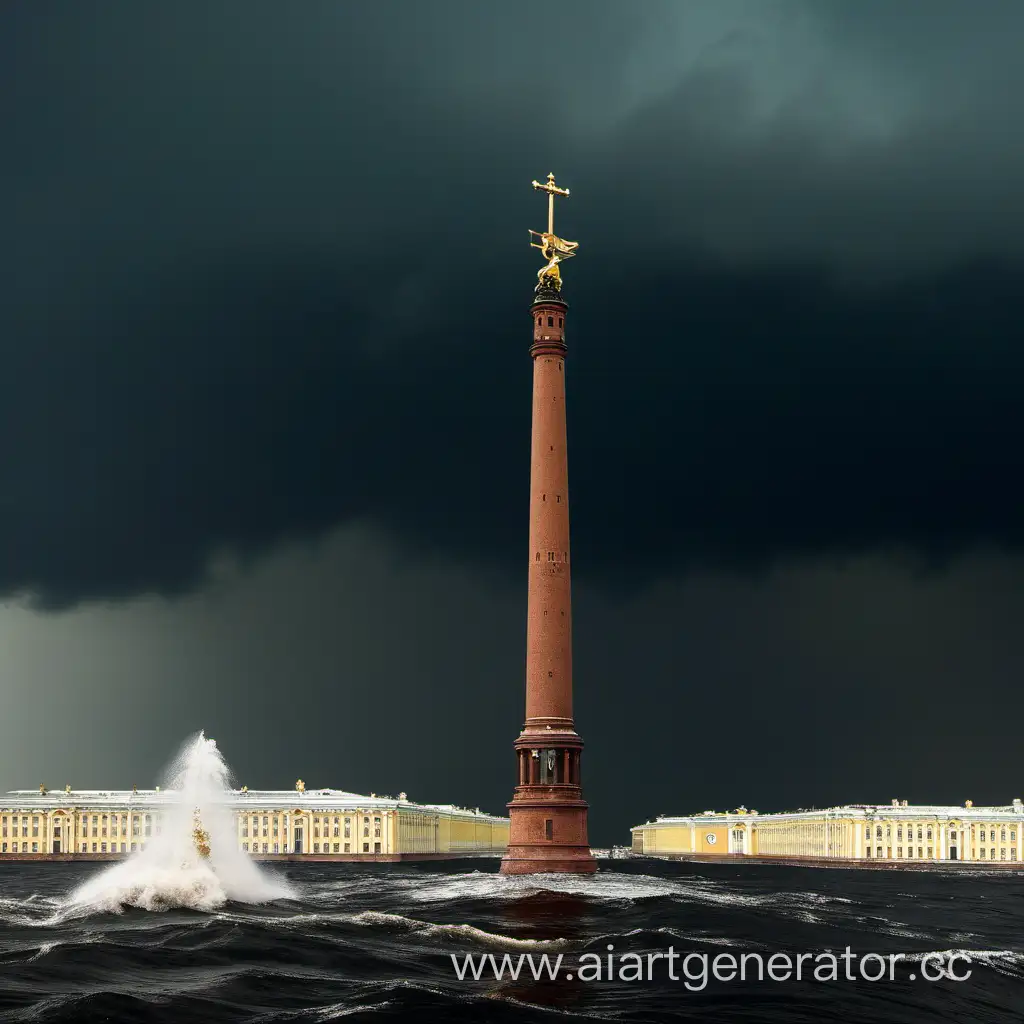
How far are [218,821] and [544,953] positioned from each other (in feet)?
91.9

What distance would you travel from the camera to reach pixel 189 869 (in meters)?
56.6

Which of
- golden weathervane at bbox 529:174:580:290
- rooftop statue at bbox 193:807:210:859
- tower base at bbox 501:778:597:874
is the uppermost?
golden weathervane at bbox 529:174:580:290

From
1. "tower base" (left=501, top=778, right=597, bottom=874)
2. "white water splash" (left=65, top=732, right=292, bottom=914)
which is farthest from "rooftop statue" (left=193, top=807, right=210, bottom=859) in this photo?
"tower base" (left=501, top=778, right=597, bottom=874)

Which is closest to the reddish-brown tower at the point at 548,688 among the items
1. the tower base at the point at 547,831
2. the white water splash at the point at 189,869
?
the tower base at the point at 547,831

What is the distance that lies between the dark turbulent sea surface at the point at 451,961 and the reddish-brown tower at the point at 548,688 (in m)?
21.7

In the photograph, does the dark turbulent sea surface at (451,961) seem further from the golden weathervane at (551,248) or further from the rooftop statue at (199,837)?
the golden weathervane at (551,248)

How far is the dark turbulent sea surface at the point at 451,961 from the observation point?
2809cm

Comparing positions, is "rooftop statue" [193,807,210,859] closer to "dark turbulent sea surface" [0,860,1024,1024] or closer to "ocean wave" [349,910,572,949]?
"dark turbulent sea surface" [0,860,1024,1024]

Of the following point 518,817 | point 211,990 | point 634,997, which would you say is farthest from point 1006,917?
point 211,990

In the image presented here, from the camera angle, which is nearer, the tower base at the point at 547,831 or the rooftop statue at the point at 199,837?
the rooftop statue at the point at 199,837

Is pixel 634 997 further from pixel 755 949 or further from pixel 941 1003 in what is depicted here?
pixel 755 949

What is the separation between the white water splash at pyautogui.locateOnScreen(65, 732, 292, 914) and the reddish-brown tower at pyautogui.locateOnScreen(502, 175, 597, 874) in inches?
849

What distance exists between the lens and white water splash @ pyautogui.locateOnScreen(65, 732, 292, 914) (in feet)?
175

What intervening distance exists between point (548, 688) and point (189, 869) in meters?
32.3
